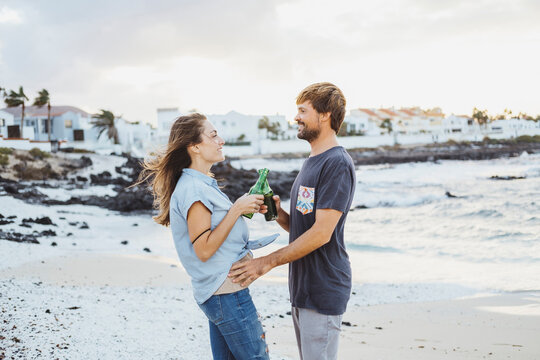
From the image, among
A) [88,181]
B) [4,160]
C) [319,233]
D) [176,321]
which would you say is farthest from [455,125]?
[319,233]

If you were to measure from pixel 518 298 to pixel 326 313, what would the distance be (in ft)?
18.3

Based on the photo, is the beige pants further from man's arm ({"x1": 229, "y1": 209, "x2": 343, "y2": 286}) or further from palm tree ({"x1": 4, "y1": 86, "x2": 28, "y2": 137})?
palm tree ({"x1": 4, "y1": 86, "x2": 28, "y2": 137})

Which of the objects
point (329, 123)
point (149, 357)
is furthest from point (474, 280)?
point (329, 123)

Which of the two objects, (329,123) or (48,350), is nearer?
(329,123)

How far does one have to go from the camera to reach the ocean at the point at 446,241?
8477 millimetres

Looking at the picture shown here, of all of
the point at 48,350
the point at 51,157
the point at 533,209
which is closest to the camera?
the point at 48,350

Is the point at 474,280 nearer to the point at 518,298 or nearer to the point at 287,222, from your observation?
the point at 518,298

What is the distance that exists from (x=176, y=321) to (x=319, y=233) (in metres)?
3.25

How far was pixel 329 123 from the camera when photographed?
2.87 meters

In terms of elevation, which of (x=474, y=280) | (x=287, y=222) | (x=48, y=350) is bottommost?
(x=474, y=280)

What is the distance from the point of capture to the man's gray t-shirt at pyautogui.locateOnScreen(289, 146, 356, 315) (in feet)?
8.72

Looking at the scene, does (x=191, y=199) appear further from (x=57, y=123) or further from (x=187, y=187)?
(x=57, y=123)

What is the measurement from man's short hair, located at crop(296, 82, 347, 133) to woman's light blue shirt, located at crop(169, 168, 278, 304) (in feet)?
2.45

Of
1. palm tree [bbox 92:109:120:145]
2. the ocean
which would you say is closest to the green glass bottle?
the ocean
